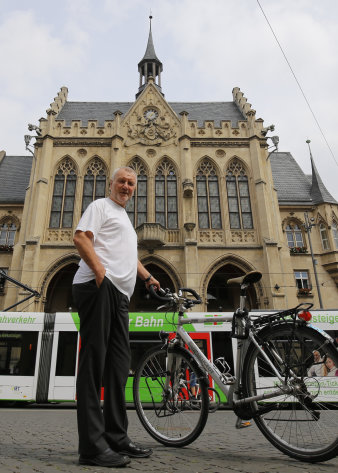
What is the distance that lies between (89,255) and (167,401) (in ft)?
4.79

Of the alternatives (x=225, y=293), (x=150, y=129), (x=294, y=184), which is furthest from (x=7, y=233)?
(x=294, y=184)

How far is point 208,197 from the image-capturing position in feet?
67.1

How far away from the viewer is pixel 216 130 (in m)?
21.8

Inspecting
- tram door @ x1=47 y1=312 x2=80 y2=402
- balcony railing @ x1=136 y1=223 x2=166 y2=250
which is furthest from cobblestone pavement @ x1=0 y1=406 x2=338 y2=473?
balcony railing @ x1=136 y1=223 x2=166 y2=250

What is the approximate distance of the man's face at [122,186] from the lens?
286cm

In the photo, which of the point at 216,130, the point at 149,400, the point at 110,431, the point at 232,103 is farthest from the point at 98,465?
the point at 232,103

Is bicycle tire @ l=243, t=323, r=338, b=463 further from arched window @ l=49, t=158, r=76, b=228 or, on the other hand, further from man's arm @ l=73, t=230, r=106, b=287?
arched window @ l=49, t=158, r=76, b=228

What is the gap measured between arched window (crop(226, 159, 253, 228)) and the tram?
33.2 ft

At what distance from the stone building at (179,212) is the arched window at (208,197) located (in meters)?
0.06

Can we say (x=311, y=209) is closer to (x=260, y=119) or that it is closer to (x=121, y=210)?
(x=260, y=119)

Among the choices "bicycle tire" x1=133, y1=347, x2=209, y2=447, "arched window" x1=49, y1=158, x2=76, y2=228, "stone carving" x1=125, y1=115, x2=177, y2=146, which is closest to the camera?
"bicycle tire" x1=133, y1=347, x2=209, y2=447

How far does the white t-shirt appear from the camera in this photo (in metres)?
2.55

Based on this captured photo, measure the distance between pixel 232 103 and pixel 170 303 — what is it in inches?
1091

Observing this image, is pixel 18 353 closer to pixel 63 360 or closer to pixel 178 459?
pixel 63 360
